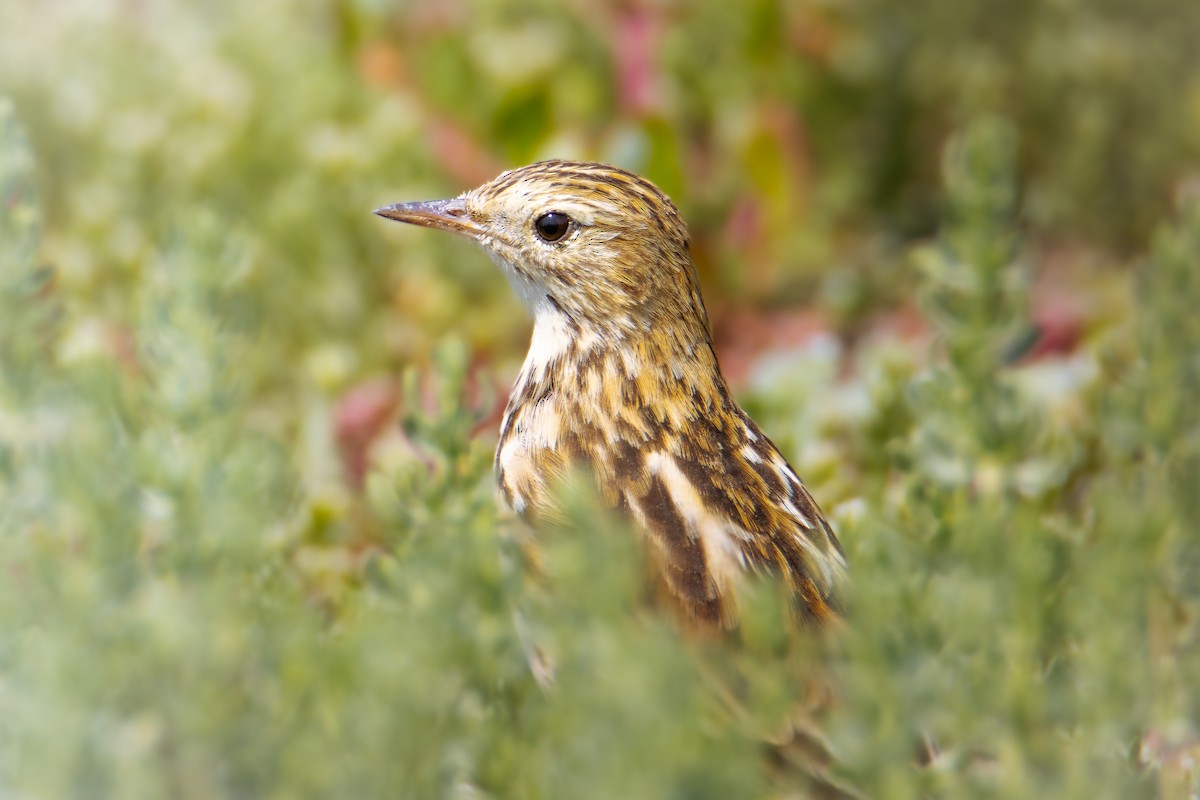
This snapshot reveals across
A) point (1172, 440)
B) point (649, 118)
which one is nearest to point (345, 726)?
point (1172, 440)

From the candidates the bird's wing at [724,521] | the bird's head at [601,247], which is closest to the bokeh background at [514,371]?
the bird's wing at [724,521]

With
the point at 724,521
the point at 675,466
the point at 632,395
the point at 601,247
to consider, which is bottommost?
the point at 724,521

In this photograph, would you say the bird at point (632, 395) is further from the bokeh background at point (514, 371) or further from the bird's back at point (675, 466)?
the bokeh background at point (514, 371)

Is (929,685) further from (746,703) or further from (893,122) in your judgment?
(893,122)

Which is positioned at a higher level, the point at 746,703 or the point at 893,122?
the point at 893,122

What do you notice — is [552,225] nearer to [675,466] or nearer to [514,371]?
[675,466]

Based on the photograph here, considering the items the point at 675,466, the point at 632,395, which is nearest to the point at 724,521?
the point at 675,466

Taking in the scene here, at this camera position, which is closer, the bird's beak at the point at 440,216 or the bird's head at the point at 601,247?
the bird's head at the point at 601,247
